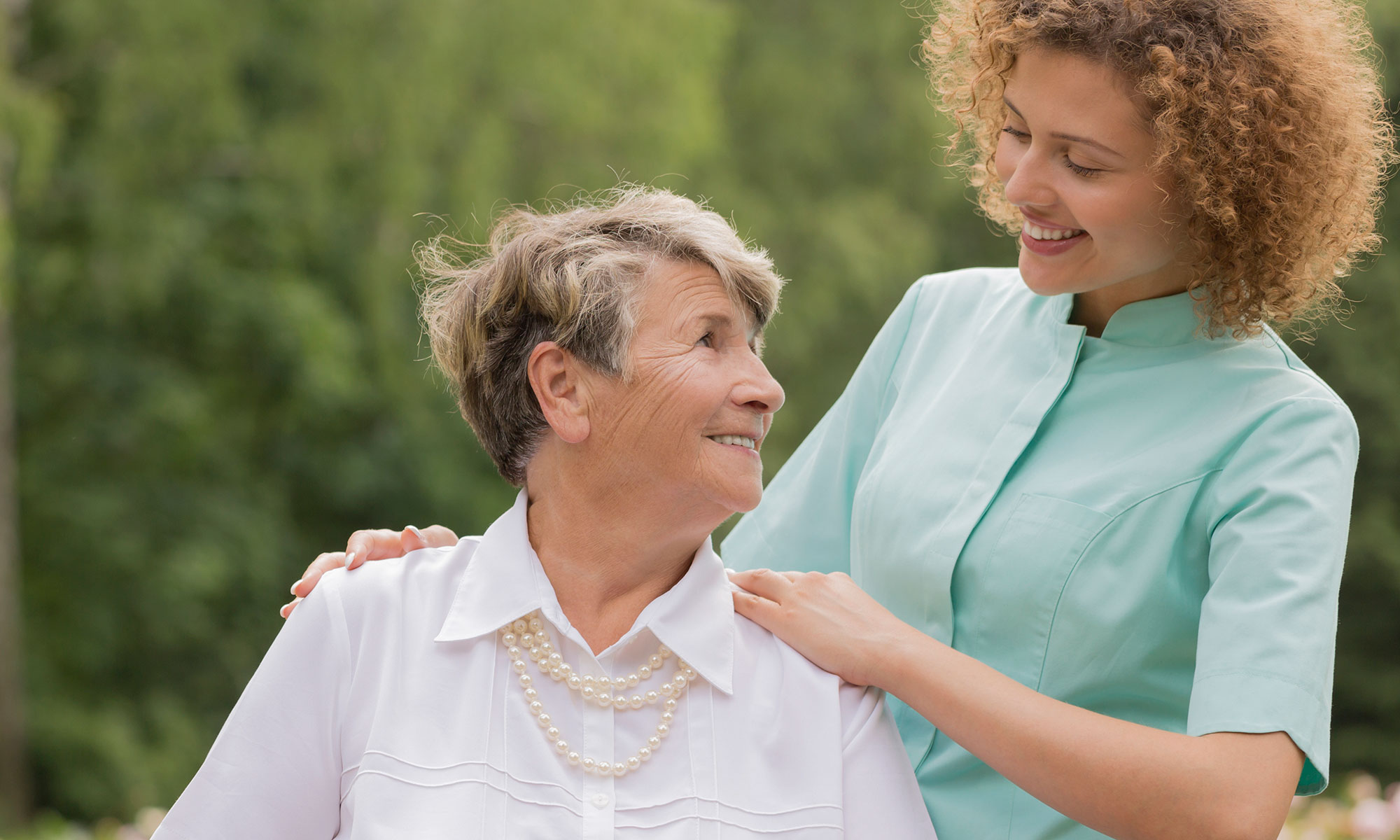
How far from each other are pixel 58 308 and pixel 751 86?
21.5ft

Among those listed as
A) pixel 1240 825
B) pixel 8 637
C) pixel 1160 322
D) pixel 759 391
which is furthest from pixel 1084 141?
pixel 8 637

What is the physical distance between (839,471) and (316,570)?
872mm

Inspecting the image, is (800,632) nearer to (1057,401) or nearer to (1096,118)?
(1057,401)

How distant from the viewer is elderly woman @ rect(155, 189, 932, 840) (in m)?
2.00

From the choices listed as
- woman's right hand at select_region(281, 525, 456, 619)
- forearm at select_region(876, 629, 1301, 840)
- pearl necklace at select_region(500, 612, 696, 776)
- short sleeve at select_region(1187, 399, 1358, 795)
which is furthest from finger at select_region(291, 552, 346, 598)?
short sleeve at select_region(1187, 399, 1358, 795)

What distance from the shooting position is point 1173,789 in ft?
5.78

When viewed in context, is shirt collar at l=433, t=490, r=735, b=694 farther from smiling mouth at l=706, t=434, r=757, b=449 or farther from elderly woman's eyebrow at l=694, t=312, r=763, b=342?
elderly woman's eyebrow at l=694, t=312, r=763, b=342

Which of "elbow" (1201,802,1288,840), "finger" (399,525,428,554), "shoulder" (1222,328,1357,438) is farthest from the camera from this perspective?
"finger" (399,525,428,554)

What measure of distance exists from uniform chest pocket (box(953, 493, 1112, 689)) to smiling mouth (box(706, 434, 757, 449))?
0.35 m

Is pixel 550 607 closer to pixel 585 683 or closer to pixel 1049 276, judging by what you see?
pixel 585 683

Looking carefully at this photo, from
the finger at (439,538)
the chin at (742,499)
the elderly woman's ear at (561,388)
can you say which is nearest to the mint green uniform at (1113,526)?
the chin at (742,499)

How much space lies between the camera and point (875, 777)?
2.05 m

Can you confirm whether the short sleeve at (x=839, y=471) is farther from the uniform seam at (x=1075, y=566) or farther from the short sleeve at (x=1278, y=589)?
the short sleeve at (x=1278, y=589)

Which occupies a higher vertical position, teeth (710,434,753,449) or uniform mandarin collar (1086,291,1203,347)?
teeth (710,434,753,449)
